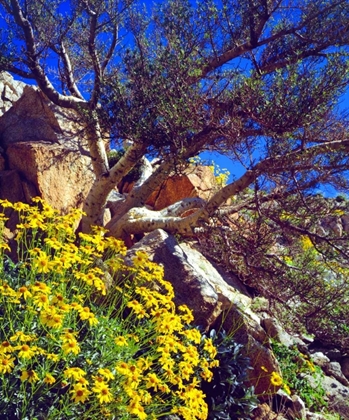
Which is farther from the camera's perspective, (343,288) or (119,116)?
(119,116)

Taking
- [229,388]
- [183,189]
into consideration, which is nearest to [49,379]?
[229,388]

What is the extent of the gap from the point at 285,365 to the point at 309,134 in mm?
3177

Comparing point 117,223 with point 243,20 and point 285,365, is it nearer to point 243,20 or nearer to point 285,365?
point 285,365

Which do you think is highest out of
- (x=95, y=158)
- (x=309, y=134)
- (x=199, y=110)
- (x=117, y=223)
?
(x=309, y=134)

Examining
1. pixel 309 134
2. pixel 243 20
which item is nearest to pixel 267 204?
pixel 309 134

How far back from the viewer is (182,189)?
1039 cm

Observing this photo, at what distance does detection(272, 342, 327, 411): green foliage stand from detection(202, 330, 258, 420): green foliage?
1.22 metres

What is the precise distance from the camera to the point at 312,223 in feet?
23.0

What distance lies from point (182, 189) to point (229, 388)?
6.09m

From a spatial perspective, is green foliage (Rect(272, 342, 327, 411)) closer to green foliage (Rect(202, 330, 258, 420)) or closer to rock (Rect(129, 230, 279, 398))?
rock (Rect(129, 230, 279, 398))

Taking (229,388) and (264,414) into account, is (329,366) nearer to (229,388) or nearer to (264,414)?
(264,414)

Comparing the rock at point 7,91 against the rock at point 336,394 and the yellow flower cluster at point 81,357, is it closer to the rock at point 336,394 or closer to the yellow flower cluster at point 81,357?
the yellow flower cluster at point 81,357

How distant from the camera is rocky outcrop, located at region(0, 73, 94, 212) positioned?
8.19 meters

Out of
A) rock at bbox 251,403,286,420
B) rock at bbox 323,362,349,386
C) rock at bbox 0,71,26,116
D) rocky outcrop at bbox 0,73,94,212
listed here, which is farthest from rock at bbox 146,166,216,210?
rock at bbox 251,403,286,420
